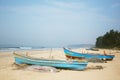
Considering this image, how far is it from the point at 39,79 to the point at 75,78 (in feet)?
8.13

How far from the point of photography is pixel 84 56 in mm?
24469

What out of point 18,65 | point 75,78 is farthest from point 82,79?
point 18,65

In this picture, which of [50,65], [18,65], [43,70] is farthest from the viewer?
[18,65]

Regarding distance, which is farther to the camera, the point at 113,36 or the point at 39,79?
the point at 113,36

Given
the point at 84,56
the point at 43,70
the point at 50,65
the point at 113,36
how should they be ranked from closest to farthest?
the point at 43,70, the point at 50,65, the point at 84,56, the point at 113,36

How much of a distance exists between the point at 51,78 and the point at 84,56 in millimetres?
13095

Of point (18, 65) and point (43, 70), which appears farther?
point (18, 65)

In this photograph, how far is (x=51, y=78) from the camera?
11977 mm

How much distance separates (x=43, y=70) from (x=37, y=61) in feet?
5.81

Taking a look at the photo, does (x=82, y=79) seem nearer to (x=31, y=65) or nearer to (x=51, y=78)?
(x=51, y=78)

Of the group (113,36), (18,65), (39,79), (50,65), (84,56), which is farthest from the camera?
(113,36)

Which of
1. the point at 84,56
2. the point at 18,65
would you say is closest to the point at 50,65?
the point at 18,65

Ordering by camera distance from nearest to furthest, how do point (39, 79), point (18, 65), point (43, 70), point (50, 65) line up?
point (39, 79) < point (43, 70) < point (50, 65) < point (18, 65)

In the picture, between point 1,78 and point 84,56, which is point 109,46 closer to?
point 84,56
